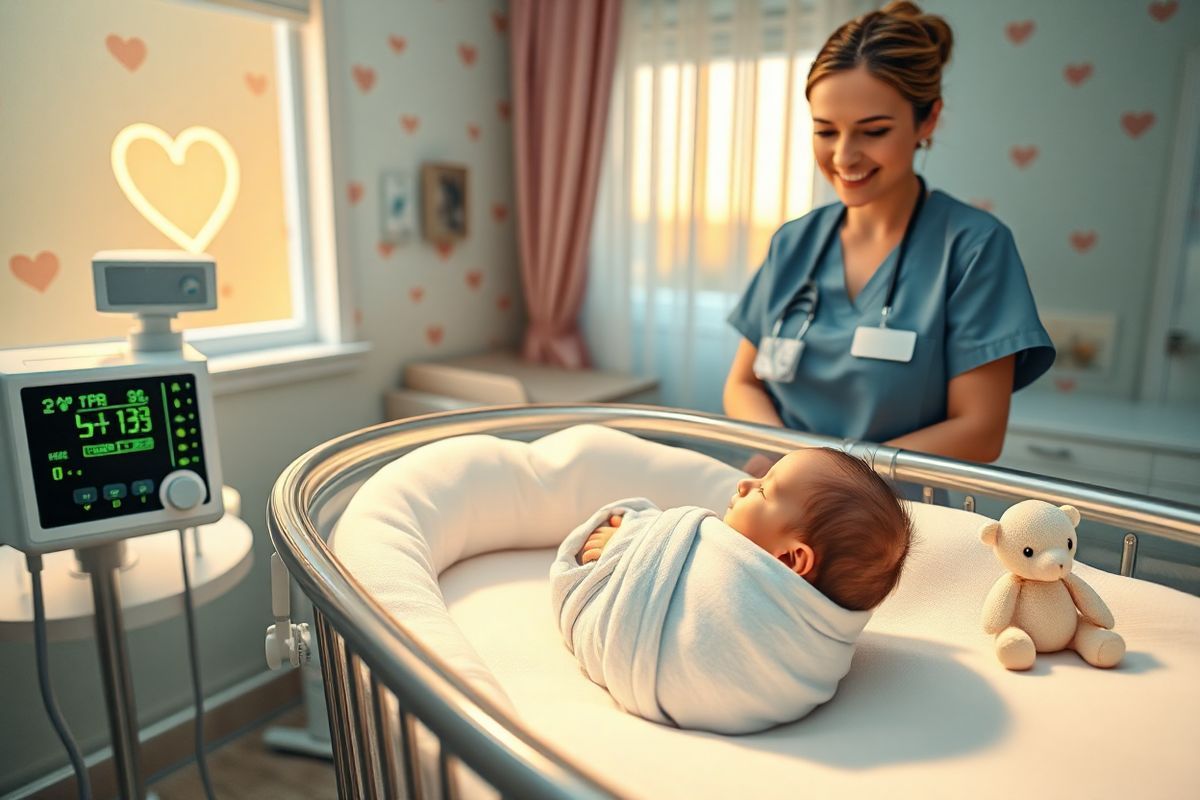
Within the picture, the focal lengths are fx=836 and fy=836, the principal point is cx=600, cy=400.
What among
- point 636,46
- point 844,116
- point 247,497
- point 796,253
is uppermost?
point 636,46

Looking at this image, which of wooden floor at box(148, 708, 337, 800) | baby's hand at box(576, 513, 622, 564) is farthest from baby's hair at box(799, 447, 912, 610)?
wooden floor at box(148, 708, 337, 800)

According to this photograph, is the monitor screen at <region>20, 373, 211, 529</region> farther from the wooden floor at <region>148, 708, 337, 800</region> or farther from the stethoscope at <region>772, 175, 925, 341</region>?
the wooden floor at <region>148, 708, 337, 800</region>

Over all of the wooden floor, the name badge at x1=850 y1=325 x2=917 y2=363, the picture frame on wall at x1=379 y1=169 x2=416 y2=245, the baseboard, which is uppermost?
the picture frame on wall at x1=379 y1=169 x2=416 y2=245

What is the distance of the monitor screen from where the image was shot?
90cm

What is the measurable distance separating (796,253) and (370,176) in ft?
4.28

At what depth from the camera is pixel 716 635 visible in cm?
71

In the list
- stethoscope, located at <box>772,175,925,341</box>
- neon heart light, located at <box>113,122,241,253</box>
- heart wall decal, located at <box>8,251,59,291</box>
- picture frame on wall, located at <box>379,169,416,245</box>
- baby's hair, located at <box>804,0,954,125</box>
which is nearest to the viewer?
baby's hair, located at <box>804,0,954,125</box>

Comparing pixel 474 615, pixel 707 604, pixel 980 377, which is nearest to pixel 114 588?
pixel 474 615

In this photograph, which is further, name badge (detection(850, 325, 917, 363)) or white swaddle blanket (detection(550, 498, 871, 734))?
name badge (detection(850, 325, 917, 363))

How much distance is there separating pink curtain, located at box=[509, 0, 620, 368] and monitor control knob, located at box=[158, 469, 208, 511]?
1661 millimetres

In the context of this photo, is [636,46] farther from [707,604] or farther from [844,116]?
[707,604]

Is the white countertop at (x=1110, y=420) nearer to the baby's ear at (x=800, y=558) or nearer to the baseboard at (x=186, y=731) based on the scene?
the baby's ear at (x=800, y=558)

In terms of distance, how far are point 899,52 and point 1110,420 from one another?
1282mm

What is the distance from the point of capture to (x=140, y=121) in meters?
1.78
